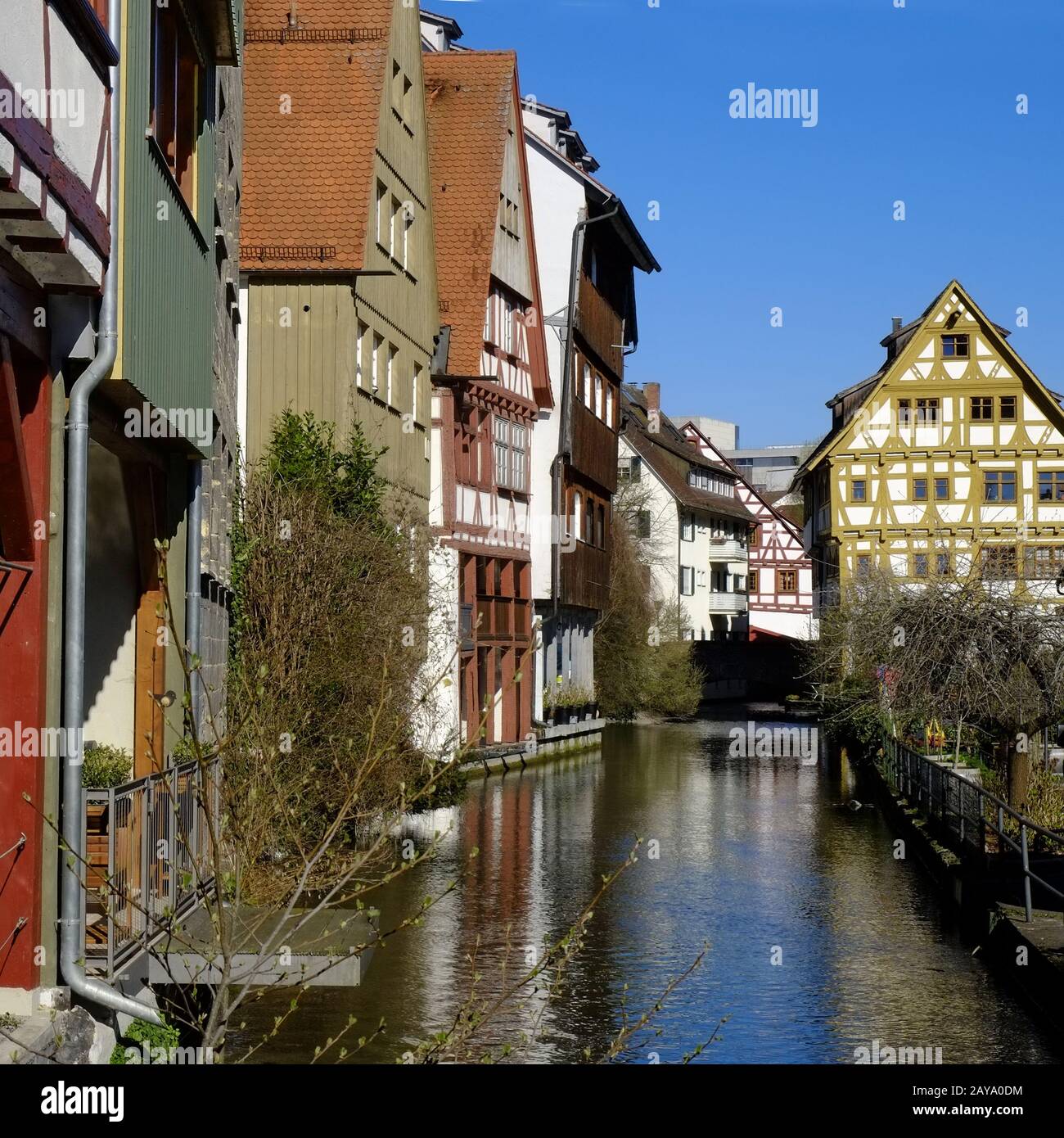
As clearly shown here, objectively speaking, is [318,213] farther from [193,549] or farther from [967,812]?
[193,549]

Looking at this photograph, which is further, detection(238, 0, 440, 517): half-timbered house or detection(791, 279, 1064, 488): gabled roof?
detection(791, 279, 1064, 488): gabled roof

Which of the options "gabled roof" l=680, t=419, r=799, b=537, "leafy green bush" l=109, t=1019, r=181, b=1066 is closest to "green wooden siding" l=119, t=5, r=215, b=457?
"leafy green bush" l=109, t=1019, r=181, b=1066

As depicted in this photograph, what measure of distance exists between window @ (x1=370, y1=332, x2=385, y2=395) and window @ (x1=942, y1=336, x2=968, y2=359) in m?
30.8

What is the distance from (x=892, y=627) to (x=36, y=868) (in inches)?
632

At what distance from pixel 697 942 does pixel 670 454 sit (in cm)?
5528

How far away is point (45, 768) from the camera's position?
7.75 meters

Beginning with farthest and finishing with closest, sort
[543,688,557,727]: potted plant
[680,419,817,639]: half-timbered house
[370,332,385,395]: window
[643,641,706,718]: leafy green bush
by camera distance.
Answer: [680,419,817,639]: half-timbered house < [643,641,706,718]: leafy green bush < [543,688,557,727]: potted plant < [370,332,385,395]: window

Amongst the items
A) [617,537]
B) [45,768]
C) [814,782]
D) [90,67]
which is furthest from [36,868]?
[617,537]

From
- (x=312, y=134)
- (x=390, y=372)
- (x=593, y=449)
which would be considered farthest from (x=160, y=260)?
(x=593, y=449)

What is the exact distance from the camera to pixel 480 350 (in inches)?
1225

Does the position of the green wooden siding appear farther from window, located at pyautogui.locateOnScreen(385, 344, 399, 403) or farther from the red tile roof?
the red tile roof

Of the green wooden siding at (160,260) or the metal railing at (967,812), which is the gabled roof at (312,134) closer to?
the metal railing at (967,812)

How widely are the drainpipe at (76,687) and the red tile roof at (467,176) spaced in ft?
76.1

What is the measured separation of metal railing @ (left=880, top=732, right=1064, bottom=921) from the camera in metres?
14.1
